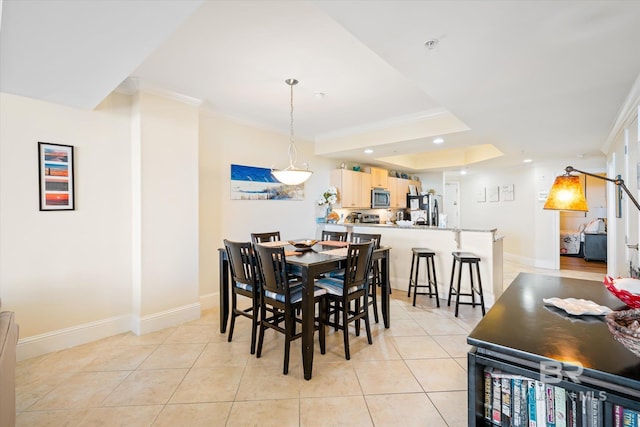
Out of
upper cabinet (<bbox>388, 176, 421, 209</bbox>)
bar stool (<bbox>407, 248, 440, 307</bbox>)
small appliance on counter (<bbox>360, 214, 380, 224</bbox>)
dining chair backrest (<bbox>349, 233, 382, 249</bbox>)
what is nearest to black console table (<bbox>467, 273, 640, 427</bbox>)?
dining chair backrest (<bbox>349, 233, 382, 249</bbox>)

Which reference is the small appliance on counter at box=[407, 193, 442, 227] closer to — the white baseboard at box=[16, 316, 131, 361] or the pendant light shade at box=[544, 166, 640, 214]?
the pendant light shade at box=[544, 166, 640, 214]

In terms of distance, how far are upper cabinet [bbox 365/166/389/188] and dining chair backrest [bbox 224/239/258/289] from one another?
4138 millimetres

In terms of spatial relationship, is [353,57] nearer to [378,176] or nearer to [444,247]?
[444,247]

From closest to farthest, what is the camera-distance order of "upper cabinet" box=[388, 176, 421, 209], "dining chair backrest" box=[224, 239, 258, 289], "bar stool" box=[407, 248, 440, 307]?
1. "dining chair backrest" box=[224, 239, 258, 289]
2. "bar stool" box=[407, 248, 440, 307]
3. "upper cabinet" box=[388, 176, 421, 209]

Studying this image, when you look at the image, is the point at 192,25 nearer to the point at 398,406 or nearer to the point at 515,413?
the point at 515,413

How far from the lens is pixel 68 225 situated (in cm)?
279

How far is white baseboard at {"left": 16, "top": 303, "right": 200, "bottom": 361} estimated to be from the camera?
8.59 ft

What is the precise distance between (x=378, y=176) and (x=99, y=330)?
5304 mm

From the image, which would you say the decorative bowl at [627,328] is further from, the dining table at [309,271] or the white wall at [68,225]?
the white wall at [68,225]

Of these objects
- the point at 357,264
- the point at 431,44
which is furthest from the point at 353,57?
the point at 357,264

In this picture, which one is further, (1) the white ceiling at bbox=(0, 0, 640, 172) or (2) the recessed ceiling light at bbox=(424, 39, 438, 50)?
(2) the recessed ceiling light at bbox=(424, 39, 438, 50)

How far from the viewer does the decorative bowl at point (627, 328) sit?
884 mm

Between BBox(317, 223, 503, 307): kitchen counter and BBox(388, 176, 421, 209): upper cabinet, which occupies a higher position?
BBox(388, 176, 421, 209): upper cabinet

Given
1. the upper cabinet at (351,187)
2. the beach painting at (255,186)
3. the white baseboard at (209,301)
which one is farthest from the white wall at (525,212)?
the white baseboard at (209,301)
